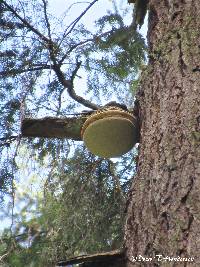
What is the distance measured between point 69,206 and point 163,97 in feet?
4.93

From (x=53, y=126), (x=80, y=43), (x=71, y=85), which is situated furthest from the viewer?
(x=80, y=43)

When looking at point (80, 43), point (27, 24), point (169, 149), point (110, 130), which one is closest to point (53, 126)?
point (110, 130)

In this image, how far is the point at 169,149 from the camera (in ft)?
6.97

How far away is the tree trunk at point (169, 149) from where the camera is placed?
1825 millimetres

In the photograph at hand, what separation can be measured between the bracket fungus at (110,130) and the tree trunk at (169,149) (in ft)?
0.53

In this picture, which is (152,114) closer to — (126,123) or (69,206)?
(126,123)

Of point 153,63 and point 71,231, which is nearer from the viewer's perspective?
point 153,63

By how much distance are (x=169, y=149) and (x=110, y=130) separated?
68 cm

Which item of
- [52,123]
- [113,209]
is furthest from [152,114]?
[113,209]

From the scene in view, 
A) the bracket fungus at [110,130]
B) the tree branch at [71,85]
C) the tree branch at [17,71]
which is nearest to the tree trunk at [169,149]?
the bracket fungus at [110,130]

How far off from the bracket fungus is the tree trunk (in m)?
0.16

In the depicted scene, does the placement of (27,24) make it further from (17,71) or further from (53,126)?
(53,126)

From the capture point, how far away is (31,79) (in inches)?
153

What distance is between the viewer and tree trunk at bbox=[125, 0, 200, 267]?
1.83 m
